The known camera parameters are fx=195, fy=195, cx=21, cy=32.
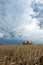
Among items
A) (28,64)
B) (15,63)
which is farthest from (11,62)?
(28,64)

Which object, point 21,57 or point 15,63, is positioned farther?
point 21,57

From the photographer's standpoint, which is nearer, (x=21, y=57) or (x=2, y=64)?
(x=2, y=64)

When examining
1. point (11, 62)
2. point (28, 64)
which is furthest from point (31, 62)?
point (11, 62)

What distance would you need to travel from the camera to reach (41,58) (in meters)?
5.62

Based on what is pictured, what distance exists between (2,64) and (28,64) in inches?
27.5

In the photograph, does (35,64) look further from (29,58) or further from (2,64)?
(2,64)

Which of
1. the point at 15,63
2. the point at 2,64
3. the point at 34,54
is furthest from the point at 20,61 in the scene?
the point at 34,54

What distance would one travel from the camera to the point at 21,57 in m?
5.94

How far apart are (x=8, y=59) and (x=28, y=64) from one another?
0.70 metres

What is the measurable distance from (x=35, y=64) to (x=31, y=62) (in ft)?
0.40

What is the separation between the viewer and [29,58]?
566 centimetres

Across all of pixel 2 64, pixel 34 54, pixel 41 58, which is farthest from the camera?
pixel 34 54

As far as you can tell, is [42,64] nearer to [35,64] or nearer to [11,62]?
[35,64]

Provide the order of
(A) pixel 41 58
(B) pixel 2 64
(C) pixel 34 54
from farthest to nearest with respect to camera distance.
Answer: (C) pixel 34 54, (A) pixel 41 58, (B) pixel 2 64
